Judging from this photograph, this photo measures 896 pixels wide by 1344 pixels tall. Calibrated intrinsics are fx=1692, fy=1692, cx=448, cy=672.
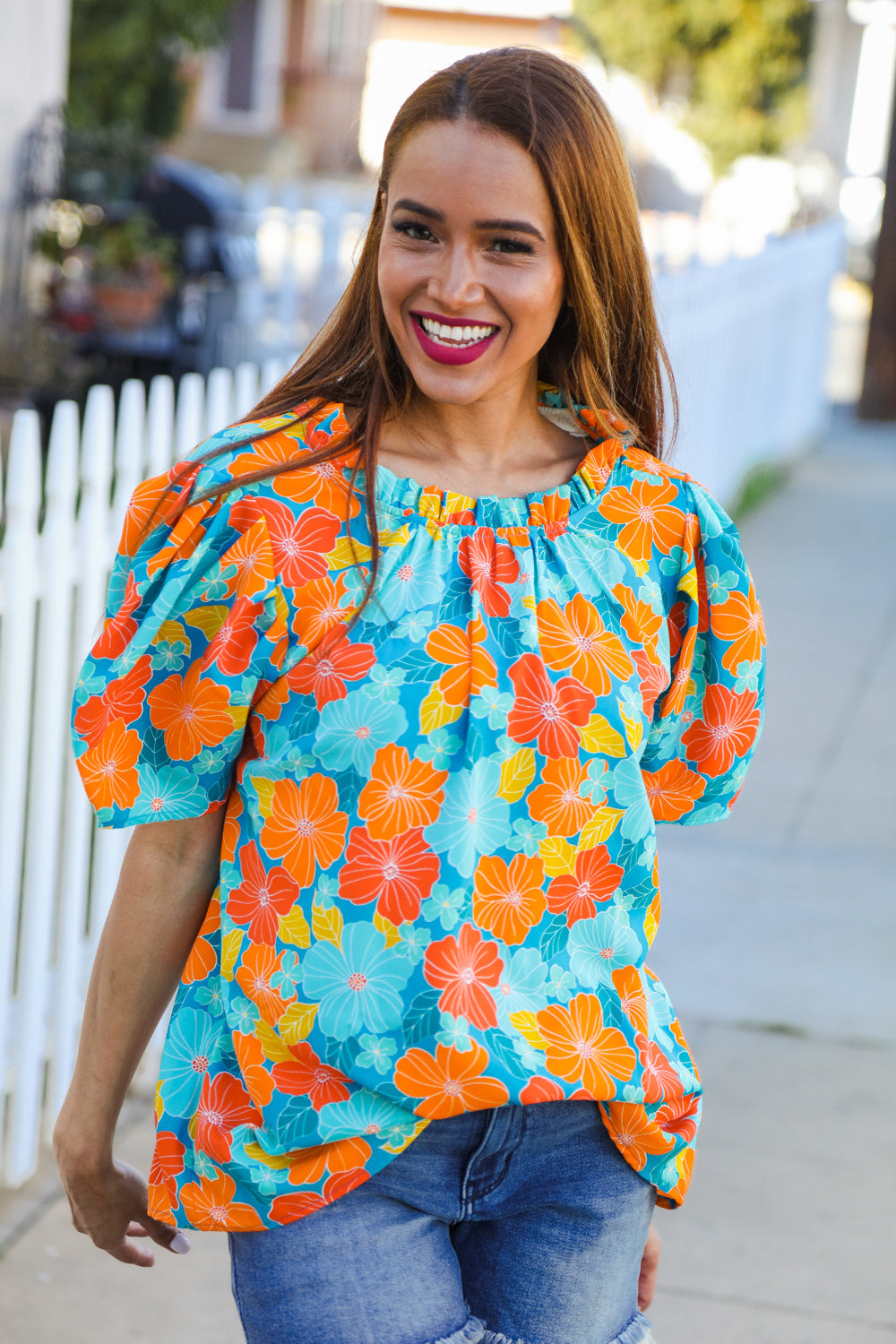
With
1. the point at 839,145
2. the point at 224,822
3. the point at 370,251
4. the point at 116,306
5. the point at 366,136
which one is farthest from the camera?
the point at 366,136

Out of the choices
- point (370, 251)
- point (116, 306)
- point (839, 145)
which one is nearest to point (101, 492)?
point (370, 251)

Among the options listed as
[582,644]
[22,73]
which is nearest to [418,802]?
[582,644]

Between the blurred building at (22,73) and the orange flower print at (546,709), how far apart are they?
822 centimetres

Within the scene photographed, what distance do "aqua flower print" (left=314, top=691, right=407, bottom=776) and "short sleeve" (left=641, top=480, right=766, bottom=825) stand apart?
390 mm

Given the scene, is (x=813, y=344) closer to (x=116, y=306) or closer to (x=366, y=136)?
(x=116, y=306)

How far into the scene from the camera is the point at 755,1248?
10.6ft

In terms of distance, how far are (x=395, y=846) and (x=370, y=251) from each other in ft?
2.16

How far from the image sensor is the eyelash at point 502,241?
1672mm

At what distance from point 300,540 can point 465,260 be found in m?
0.33

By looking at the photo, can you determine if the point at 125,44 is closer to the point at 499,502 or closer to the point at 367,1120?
the point at 499,502

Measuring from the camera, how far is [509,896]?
1568mm

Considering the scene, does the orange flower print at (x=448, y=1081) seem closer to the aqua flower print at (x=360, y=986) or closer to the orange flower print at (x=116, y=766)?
the aqua flower print at (x=360, y=986)

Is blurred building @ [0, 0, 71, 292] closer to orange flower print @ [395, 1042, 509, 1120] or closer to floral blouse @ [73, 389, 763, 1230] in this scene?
floral blouse @ [73, 389, 763, 1230]

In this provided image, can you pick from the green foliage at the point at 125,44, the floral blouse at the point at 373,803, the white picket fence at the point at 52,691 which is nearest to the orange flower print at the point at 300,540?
the floral blouse at the point at 373,803
